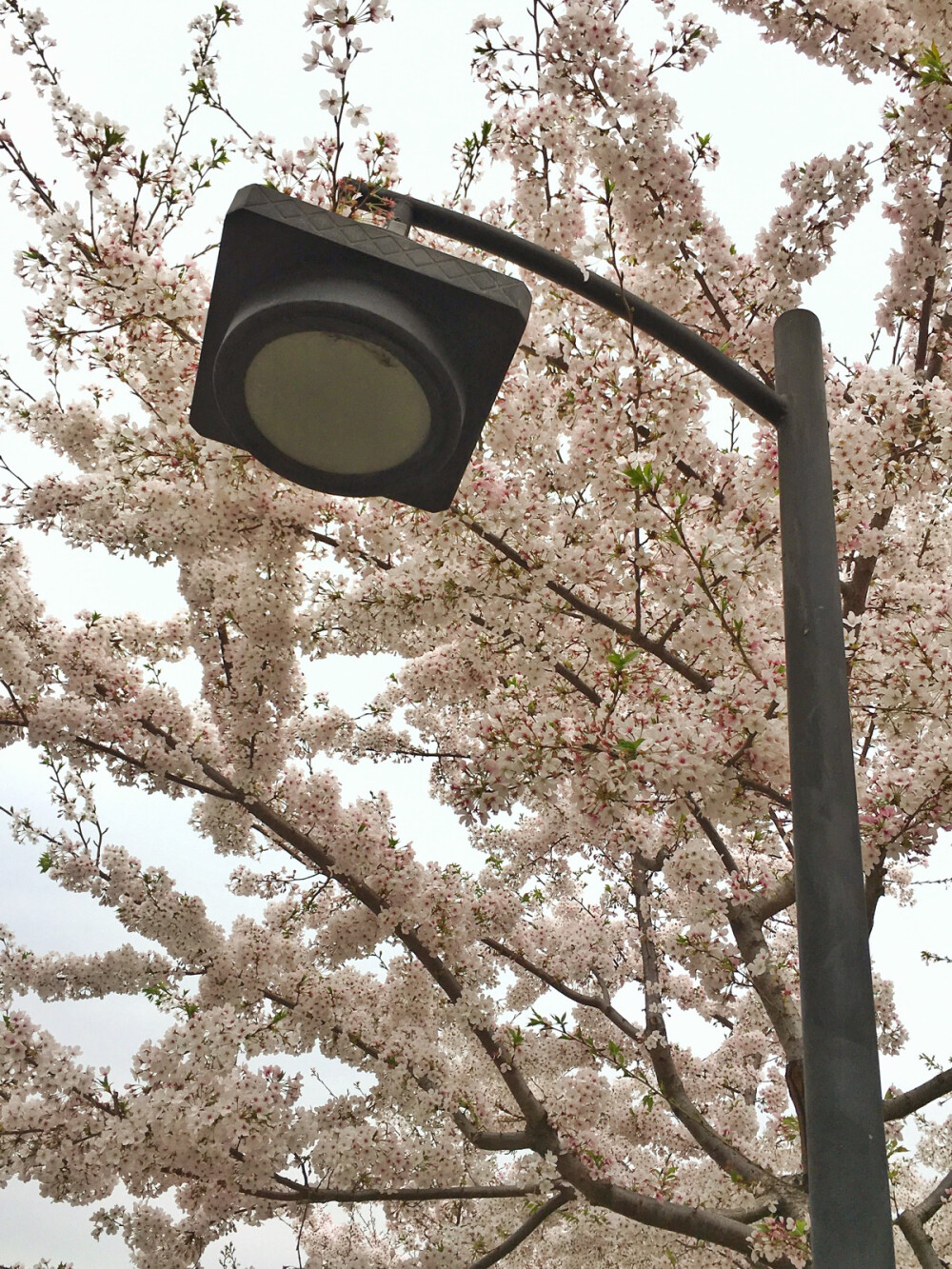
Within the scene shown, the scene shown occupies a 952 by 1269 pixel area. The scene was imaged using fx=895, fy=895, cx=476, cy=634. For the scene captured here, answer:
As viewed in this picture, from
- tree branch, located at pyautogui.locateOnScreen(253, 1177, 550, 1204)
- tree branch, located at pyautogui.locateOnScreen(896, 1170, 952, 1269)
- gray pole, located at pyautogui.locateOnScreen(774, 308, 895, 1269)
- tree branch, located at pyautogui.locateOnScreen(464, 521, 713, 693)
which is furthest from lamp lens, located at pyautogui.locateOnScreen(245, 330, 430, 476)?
tree branch, located at pyautogui.locateOnScreen(896, 1170, 952, 1269)

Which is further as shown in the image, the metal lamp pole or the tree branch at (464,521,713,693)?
the tree branch at (464,521,713,693)

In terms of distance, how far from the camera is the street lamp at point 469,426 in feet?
4.88

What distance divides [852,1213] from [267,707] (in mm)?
4417

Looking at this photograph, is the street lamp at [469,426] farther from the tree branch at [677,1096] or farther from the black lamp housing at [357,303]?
the tree branch at [677,1096]

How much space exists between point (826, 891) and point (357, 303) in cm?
142

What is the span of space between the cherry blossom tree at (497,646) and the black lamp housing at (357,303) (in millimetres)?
838

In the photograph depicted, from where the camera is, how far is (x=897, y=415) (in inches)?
146

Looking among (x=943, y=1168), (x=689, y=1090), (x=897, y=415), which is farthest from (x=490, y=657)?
(x=943, y=1168)

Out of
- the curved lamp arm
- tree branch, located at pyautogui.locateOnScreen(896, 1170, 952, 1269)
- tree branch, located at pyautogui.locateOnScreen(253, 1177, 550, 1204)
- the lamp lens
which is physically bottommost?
tree branch, located at pyautogui.locateOnScreen(253, 1177, 550, 1204)

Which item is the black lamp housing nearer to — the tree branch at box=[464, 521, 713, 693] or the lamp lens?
the lamp lens

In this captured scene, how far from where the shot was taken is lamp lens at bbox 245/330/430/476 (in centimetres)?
183

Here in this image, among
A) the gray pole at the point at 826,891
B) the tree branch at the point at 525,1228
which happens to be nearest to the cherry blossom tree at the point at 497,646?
the tree branch at the point at 525,1228

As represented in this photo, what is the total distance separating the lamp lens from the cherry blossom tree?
0.90 m

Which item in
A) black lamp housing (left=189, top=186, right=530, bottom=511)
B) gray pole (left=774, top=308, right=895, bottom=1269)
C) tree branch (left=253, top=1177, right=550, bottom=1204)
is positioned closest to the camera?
gray pole (left=774, top=308, right=895, bottom=1269)
